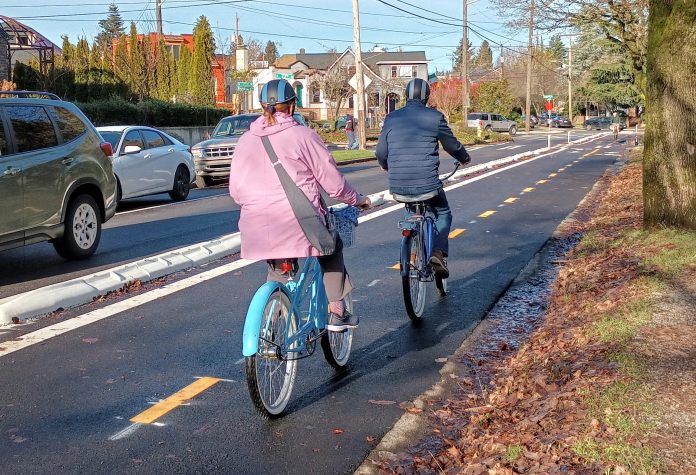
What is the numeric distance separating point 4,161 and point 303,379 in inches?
188

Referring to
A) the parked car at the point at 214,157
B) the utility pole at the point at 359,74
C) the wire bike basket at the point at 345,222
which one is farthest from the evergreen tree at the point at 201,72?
the wire bike basket at the point at 345,222

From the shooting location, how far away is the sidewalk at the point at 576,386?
3984 millimetres

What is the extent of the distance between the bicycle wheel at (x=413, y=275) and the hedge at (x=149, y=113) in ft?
81.1

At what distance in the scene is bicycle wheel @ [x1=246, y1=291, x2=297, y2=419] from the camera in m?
4.73

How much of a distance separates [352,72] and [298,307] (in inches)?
2708

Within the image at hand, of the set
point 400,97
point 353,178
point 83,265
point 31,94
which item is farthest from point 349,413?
point 400,97

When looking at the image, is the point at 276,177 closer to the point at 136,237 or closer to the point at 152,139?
the point at 136,237

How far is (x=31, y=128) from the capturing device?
9539mm

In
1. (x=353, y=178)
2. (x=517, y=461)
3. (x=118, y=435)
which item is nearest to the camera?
(x=517, y=461)

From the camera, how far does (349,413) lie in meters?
5.18

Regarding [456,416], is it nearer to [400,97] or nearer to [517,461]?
[517,461]

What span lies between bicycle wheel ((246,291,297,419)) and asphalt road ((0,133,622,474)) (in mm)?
146

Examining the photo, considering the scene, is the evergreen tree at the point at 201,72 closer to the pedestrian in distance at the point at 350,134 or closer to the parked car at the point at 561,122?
the pedestrian in distance at the point at 350,134

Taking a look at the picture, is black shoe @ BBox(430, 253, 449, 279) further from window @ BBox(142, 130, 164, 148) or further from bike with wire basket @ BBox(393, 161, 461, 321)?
window @ BBox(142, 130, 164, 148)
